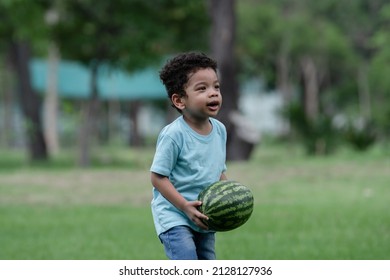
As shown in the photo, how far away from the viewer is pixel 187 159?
20.6 ft

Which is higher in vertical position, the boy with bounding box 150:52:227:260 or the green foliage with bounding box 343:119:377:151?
the boy with bounding box 150:52:227:260

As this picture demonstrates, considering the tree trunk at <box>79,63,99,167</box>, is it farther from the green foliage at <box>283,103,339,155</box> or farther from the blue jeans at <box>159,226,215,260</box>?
the blue jeans at <box>159,226,215,260</box>

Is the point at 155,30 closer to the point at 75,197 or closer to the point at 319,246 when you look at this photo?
the point at 75,197

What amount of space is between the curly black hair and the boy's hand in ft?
2.49

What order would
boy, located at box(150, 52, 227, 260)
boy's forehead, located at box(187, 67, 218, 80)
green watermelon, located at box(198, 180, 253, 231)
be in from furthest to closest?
boy's forehead, located at box(187, 67, 218, 80)
boy, located at box(150, 52, 227, 260)
green watermelon, located at box(198, 180, 253, 231)

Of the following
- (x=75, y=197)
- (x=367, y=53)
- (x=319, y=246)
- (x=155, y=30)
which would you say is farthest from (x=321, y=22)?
(x=319, y=246)

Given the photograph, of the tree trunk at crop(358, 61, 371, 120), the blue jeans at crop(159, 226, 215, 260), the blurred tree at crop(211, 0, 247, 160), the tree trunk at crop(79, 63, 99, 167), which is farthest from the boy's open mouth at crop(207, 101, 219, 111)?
the tree trunk at crop(358, 61, 371, 120)

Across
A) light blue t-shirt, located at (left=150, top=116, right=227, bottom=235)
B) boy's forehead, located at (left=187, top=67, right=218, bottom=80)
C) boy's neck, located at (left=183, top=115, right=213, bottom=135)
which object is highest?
boy's forehead, located at (left=187, top=67, right=218, bottom=80)

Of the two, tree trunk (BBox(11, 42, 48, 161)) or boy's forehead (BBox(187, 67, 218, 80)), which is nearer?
boy's forehead (BBox(187, 67, 218, 80))

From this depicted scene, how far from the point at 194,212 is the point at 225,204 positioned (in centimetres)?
21

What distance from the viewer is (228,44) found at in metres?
26.1

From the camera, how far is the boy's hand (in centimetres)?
613

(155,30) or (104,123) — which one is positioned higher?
(155,30)

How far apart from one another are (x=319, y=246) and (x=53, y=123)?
34.0 metres
